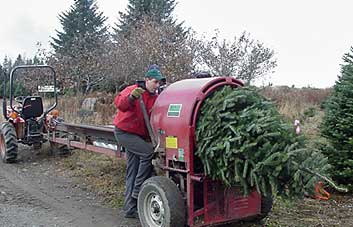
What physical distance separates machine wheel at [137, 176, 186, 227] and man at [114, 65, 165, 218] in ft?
1.43

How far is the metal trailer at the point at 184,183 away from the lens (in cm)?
473

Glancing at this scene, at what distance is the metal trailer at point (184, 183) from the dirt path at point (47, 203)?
86cm

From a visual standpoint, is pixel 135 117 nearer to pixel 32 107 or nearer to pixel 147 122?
pixel 147 122

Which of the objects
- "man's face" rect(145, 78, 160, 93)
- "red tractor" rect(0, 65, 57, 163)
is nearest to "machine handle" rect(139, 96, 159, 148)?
"man's face" rect(145, 78, 160, 93)

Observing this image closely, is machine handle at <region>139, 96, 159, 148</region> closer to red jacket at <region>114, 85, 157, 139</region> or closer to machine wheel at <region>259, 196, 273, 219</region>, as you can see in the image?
red jacket at <region>114, 85, 157, 139</region>

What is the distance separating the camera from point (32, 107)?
10.3 metres

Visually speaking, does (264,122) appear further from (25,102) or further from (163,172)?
(25,102)

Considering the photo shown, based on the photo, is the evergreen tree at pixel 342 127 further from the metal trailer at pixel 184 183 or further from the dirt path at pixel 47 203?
the dirt path at pixel 47 203

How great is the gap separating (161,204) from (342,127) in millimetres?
3171

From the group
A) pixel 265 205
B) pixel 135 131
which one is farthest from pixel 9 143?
pixel 265 205

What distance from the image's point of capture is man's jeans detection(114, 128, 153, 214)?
5.55 m

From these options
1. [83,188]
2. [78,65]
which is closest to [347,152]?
[83,188]

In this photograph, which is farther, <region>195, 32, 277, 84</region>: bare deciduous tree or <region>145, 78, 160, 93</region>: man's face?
<region>195, 32, 277, 84</region>: bare deciduous tree

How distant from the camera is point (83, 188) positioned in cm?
767
